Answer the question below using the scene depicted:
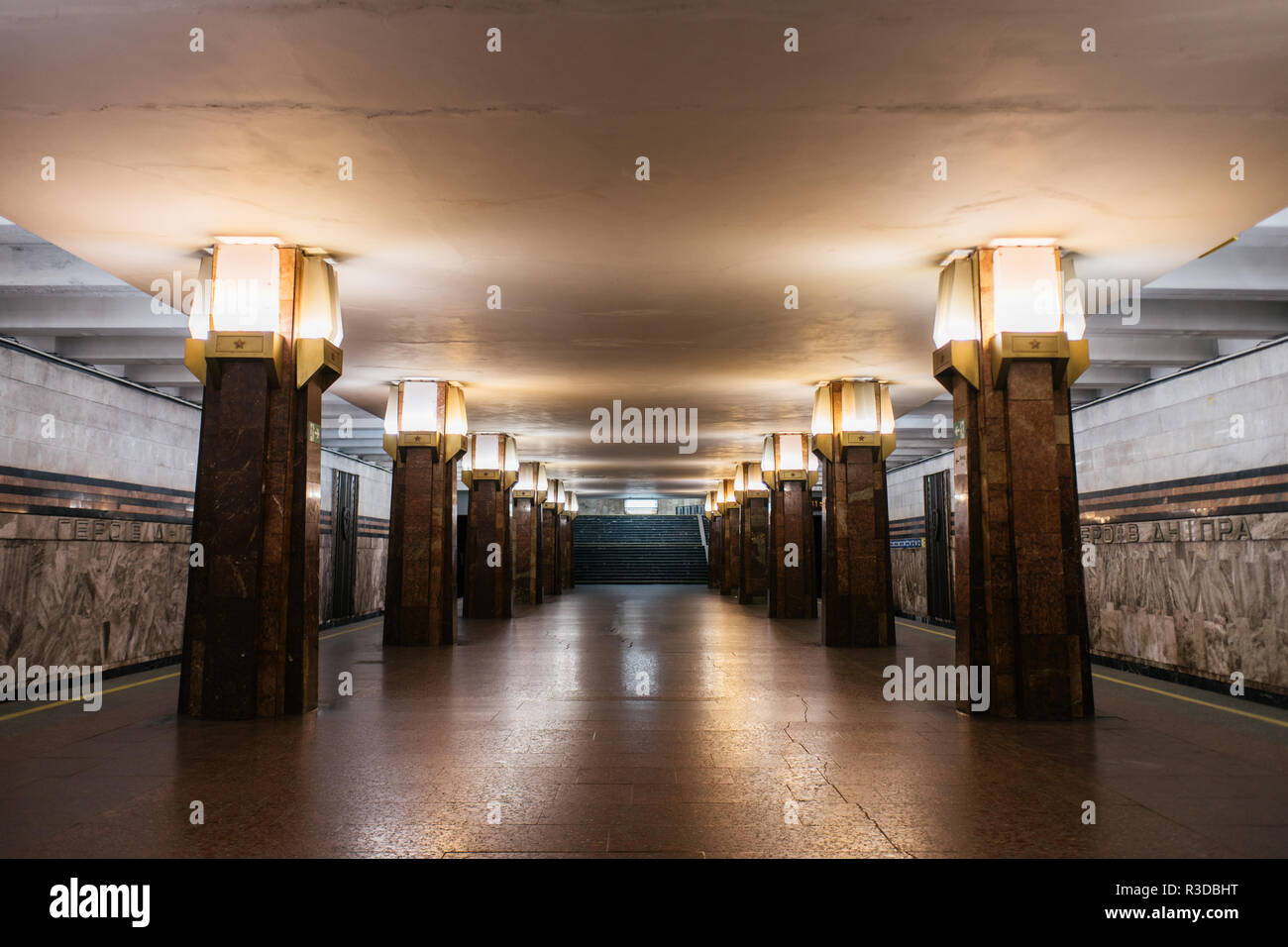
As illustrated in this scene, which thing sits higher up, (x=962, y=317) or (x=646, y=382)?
(x=646, y=382)

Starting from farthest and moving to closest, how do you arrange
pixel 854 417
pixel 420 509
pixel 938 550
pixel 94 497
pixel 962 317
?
pixel 938 550
pixel 420 509
pixel 854 417
pixel 94 497
pixel 962 317

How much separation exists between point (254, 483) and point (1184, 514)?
10094 mm

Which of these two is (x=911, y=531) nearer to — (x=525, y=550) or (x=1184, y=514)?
(x=525, y=550)

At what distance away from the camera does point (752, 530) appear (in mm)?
22391

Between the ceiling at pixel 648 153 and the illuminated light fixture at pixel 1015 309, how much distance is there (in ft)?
1.05

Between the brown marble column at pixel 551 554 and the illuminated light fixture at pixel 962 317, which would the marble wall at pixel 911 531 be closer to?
the brown marble column at pixel 551 554

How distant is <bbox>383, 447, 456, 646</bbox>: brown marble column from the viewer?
42.0 feet

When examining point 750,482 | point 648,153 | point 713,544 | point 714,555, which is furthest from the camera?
point 713,544

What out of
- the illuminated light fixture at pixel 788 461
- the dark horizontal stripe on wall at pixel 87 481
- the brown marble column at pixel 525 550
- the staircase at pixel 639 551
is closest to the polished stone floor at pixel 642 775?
the dark horizontal stripe on wall at pixel 87 481

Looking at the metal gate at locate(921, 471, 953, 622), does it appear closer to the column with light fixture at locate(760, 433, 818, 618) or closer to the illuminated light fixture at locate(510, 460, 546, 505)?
the column with light fixture at locate(760, 433, 818, 618)

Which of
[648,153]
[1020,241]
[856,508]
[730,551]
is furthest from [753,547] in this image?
[648,153]

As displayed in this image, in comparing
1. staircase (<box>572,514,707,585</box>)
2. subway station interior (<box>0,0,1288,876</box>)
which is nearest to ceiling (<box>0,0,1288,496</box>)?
subway station interior (<box>0,0,1288,876</box>)
